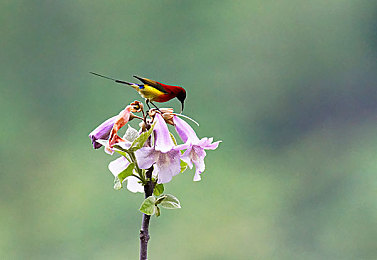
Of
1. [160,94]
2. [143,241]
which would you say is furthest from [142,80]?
[143,241]

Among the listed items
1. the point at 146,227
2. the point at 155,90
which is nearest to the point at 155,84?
the point at 155,90

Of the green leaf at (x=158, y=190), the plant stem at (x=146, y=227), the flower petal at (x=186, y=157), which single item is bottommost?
the plant stem at (x=146, y=227)

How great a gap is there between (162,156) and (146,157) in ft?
0.05

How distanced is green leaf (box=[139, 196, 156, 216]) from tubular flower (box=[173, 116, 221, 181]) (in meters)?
0.04

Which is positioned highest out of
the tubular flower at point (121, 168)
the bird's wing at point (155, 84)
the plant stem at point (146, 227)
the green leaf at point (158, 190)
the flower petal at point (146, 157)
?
the bird's wing at point (155, 84)

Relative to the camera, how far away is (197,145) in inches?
13.8

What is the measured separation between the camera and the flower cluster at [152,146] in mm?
336

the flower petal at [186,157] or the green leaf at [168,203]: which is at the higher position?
the flower petal at [186,157]

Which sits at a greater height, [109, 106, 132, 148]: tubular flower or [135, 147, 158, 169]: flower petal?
[109, 106, 132, 148]: tubular flower

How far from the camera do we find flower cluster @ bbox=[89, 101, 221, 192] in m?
0.34

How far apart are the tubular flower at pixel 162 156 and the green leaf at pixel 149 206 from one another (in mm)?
16

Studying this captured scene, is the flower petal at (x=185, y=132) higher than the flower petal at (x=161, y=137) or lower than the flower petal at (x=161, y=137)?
higher

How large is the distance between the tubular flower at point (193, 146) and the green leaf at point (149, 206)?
0.13ft

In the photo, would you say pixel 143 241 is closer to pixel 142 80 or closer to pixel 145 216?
pixel 145 216
